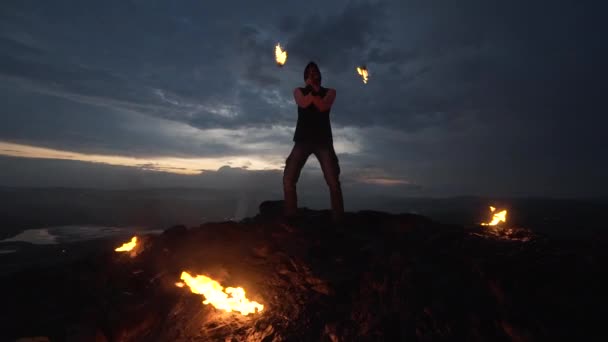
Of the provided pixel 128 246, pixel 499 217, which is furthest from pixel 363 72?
pixel 128 246

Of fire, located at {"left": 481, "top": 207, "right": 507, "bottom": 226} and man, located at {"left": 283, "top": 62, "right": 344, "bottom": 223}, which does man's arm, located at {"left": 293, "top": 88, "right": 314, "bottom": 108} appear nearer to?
man, located at {"left": 283, "top": 62, "right": 344, "bottom": 223}

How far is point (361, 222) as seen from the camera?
28.1 ft

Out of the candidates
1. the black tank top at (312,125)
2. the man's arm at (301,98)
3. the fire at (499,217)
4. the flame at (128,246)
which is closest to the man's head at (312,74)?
the black tank top at (312,125)

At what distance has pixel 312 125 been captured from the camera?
296 inches

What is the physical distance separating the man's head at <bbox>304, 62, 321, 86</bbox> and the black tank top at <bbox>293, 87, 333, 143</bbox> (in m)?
0.21

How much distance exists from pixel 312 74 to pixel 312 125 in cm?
124

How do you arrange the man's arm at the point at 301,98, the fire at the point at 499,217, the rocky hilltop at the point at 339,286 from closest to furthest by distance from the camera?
the rocky hilltop at the point at 339,286 → the man's arm at the point at 301,98 → the fire at the point at 499,217

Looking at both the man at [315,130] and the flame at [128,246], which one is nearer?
the man at [315,130]

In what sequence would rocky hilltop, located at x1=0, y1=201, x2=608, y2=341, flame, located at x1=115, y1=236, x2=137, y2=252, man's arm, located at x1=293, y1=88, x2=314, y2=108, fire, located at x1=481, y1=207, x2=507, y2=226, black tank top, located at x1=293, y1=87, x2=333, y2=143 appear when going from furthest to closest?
flame, located at x1=115, y1=236, x2=137, y2=252 → fire, located at x1=481, y1=207, x2=507, y2=226 → black tank top, located at x1=293, y1=87, x2=333, y2=143 → man's arm, located at x1=293, y1=88, x2=314, y2=108 → rocky hilltop, located at x1=0, y1=201, x2=608, y2=341

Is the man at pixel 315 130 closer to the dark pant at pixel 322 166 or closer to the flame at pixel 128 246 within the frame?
the dark pant at pixel 322 166

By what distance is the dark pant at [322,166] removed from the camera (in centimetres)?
753

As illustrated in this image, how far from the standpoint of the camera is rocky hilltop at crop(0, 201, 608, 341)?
14.2 feet

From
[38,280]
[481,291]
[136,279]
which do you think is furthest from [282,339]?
[38,280]

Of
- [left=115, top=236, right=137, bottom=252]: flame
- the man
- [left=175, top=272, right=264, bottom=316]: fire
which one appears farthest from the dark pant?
[left=115, top=236, right=137, bottom=252]: flame
